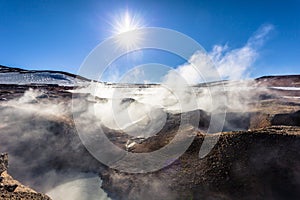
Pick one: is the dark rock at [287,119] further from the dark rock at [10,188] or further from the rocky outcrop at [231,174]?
the dark rock at [10,188]

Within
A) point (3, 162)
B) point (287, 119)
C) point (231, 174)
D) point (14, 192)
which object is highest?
point (287, 119)

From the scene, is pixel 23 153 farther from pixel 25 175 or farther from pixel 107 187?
pixel 107 187

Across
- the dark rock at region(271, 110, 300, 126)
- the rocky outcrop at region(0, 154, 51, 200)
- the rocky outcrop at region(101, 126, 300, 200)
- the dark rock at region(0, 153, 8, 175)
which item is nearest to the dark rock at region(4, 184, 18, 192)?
the rocky outcrop at region(0, 154, 51, 200)

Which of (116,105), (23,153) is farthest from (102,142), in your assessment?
(116,105)

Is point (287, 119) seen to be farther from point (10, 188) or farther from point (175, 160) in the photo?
point (10, 188)

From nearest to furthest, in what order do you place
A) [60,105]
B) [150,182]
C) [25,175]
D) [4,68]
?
[150,182] → [25,175] → [60,105] → [4,68]

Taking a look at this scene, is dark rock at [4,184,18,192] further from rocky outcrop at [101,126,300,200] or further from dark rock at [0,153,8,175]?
rocky outcrop at [101,126,300,200]

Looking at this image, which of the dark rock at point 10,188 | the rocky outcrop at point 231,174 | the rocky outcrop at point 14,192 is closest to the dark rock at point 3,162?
the rocky outcrop at point 14,192

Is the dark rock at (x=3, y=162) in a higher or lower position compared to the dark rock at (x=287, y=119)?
lower

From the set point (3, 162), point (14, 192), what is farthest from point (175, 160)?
point (3, 162)

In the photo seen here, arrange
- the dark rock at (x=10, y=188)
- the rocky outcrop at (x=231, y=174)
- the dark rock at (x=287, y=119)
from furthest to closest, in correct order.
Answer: the dark rock at (x=287, y=119) < the rocky outcrop at (x=231, y=174) < the dark rock at (x=10, y=188)

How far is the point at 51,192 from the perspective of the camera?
823 centimetres

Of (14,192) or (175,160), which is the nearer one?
(14,192)

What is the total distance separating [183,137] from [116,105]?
8462 millimetres
